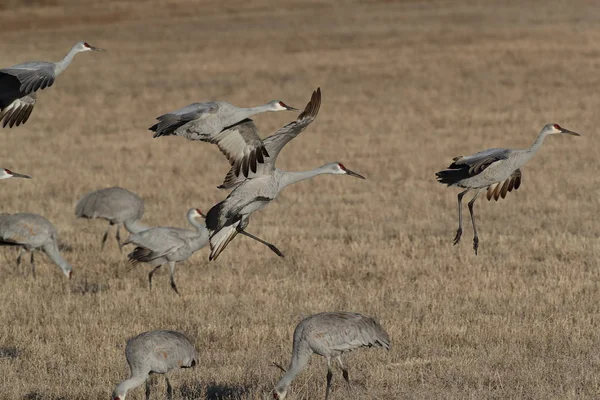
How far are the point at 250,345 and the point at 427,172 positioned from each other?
364 inches

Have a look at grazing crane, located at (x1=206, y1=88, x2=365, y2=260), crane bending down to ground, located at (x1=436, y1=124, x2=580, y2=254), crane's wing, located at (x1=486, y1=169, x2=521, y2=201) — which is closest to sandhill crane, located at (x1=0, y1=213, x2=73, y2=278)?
grazing crane, located at (x1=206, y1=88, x2=365, y2=260)

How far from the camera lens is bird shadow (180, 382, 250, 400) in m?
7.25

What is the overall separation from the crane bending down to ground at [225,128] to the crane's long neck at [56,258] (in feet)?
11.5

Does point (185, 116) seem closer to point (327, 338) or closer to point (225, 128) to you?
point (225, 128)

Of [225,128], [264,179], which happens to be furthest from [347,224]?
[225,128]

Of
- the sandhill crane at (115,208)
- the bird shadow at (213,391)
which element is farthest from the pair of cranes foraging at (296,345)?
the sandhill crane at (115,208)

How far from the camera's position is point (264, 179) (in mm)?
8375

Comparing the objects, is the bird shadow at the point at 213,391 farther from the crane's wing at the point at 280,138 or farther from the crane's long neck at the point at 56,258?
the crane's long neck at the point at 56,258

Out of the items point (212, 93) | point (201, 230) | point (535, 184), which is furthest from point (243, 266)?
point (212, 93)

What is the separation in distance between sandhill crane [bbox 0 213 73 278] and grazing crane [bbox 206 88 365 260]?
121 inches

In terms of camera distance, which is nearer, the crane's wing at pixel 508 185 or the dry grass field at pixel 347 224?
the dry grass field at pixel 347 224

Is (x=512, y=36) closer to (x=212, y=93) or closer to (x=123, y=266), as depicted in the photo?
(x=212, y=93)

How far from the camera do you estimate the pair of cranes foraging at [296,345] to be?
6.78 meters

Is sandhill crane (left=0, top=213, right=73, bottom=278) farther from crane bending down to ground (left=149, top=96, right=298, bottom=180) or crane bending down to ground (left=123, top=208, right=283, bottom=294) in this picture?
crane bending down to ground (left=149, top=96, right=298, bottom=180)
